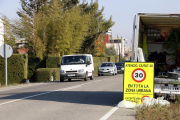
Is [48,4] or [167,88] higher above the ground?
[48,4]

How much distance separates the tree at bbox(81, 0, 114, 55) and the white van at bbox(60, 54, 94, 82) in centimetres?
2349

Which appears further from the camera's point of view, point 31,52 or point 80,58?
point 31,52

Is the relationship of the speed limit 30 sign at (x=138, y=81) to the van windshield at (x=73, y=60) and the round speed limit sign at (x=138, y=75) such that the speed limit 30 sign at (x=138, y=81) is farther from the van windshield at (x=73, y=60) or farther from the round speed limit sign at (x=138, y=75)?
the van windshield at (x=73, y=60)

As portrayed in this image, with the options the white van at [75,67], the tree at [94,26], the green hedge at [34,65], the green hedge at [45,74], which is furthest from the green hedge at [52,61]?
the tree at [94,26]

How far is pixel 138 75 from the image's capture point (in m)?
8.76

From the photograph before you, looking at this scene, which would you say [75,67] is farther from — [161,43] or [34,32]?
[34,32]

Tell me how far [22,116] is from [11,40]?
2713 cm

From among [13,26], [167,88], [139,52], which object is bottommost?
[167,88]

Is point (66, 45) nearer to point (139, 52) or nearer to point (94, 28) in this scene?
point (94, 28)

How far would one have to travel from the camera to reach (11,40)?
33.6 meters

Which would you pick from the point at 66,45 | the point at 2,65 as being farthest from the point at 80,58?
the point at 66,45

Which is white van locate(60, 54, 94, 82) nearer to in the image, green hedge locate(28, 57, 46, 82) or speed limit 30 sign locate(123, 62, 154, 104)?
green hedge locate(28, 57, 46, 82)

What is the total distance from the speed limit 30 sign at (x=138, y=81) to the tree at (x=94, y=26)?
121 feet

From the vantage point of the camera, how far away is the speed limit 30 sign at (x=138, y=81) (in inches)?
340
